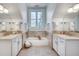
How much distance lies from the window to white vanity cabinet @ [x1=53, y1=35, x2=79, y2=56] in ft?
0.84

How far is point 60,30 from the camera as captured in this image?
1177mm

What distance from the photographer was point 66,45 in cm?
112

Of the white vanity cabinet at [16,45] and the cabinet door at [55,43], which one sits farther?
the cabinet door at [55,43]

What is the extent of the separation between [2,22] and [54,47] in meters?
0.70

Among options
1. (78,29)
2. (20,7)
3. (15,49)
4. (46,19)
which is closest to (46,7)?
(46,19)

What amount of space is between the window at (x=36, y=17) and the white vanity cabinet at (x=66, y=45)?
0.26 m

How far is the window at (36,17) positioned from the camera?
1153mm

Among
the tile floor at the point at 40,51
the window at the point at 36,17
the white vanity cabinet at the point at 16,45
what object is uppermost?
the window at the point at 36,17

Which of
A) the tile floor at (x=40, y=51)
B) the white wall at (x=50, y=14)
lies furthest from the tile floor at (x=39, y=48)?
the white wall at (x=50, y=14)

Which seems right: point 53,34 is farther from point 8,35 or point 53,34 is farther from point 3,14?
point 3,14

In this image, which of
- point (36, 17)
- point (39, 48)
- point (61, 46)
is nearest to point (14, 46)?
point (39, 48)

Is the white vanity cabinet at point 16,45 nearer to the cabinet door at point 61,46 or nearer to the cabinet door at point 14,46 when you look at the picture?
the cabinet door at point 14,46

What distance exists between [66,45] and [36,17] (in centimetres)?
49

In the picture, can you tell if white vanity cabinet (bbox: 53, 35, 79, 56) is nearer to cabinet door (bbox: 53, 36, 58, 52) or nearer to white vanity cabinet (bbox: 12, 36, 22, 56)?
cabinet door (bbox: 53, 36, 58, 52)
